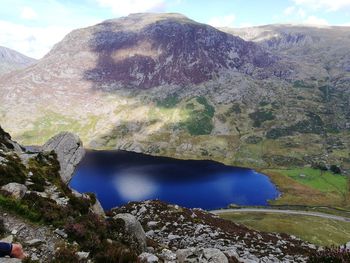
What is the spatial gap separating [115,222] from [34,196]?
18.8 ft

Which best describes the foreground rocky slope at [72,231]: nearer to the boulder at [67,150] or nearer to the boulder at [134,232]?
the boulder at [134,232]

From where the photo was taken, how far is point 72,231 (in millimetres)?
18953

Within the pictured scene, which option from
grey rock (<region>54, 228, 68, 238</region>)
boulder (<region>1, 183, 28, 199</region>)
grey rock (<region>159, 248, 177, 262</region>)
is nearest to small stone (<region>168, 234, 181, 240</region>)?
grey rock (<region>159, 248, 177, 262</region>)

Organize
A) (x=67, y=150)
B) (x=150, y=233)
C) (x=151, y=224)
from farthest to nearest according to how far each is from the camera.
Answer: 1. (x=151, y=224)
2. (x=67, y=150)
3. (x=150, y=233)

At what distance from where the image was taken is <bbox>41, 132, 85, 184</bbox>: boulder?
136 feet

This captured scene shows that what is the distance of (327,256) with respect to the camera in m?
17.7

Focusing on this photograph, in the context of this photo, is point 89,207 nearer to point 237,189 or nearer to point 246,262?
point 246,262

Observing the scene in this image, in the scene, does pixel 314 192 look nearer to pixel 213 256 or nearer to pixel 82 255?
pixel 213 256

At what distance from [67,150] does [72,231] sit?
25896 mm

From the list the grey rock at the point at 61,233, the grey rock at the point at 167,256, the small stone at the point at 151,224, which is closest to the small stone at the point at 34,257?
the grey rock at the point at 61,233

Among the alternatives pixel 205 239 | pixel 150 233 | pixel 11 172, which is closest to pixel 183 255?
pixel 11 172

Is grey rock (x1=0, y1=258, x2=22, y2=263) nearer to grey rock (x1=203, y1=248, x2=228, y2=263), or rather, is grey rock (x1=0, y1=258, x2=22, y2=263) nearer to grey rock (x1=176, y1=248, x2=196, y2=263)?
grey rock (x1=176, y1=248, x2=196, y2=263)

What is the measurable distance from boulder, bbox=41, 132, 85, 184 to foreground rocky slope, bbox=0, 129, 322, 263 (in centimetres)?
287

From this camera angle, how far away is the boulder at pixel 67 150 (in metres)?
41.6
